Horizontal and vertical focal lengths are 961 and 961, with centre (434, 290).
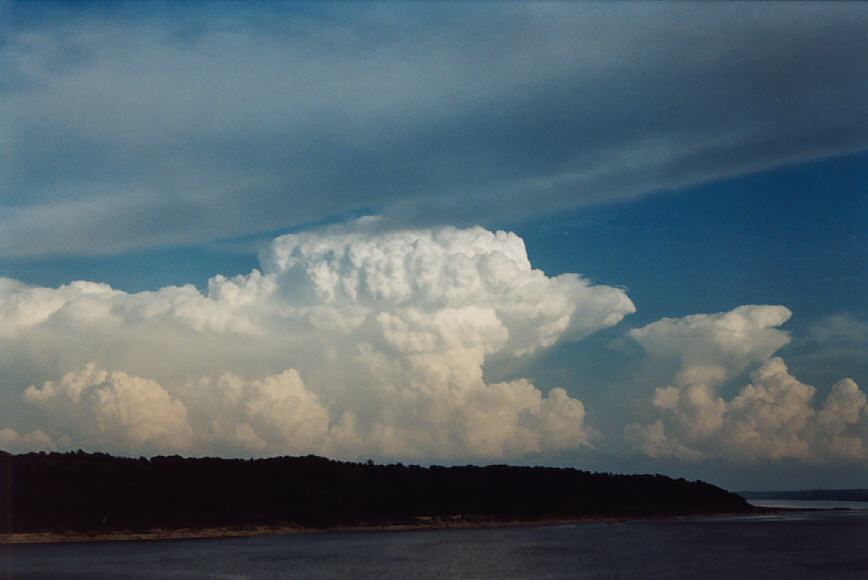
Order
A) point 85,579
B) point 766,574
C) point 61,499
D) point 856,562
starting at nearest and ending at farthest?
point 85,579 < point 766,574 < point 856,562 < point 61,499

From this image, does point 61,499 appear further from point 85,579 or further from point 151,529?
point 85,579

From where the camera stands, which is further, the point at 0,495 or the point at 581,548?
the point at 0,495

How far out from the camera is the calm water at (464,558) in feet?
246

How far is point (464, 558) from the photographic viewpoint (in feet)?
308

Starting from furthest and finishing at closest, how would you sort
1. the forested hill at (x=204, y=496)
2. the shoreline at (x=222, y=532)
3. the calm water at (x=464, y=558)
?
the forested hill at (x=204, y=496) → the shoreline at (x=222, y=532) → the calm water at (x=464, y=558)

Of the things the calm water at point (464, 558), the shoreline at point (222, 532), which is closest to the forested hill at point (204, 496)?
the shoreline at point (222, 532)

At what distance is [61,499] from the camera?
138 metres

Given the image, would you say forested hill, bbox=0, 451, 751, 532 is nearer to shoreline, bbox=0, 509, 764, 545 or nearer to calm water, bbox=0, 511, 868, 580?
shoreline, bbox=0, 509, 764, 545

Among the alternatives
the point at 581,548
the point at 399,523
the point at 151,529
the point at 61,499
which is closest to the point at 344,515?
the point at 399,523

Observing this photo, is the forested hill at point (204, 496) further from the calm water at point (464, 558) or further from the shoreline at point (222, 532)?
the calm water at point (464, 558)

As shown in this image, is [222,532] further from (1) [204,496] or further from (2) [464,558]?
(2) [464,558]

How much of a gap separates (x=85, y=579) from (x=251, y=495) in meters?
101

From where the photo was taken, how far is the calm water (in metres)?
75.1

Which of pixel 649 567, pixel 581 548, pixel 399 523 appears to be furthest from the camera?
pixel 399 523
